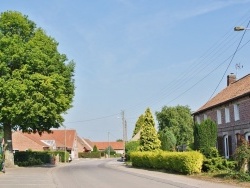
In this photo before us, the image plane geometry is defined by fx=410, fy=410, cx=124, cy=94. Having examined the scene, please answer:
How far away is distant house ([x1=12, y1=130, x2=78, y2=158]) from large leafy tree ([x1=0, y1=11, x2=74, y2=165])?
119 feet

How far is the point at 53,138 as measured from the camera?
104 metres

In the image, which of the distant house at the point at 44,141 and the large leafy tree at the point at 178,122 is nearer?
the large leafy tree at the point at 178,122

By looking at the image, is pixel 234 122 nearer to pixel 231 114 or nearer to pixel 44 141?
pixel 231 114

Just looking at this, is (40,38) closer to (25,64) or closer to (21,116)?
(25,64)

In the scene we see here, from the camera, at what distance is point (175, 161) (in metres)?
28.9

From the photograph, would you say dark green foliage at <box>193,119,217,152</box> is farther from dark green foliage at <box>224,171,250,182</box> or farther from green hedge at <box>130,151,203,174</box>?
dark green foliage at <box>224,171,250,182</box>

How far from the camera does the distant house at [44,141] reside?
82.9 meters

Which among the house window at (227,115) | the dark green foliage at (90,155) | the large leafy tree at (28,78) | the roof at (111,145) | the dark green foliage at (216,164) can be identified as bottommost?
the dark green foliage at (90,155)

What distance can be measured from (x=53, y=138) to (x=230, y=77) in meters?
68.9

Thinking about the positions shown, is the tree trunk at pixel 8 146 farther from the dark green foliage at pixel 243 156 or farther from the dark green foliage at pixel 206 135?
the dark green foliage at pixel 243 156

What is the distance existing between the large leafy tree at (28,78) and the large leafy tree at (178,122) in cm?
4117

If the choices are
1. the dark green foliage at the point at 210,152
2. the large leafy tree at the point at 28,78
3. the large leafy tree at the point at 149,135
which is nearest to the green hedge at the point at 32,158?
the large leafy tree at the point at 28,78

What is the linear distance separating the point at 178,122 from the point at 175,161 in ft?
174

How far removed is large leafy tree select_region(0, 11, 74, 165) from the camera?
38.1 m
